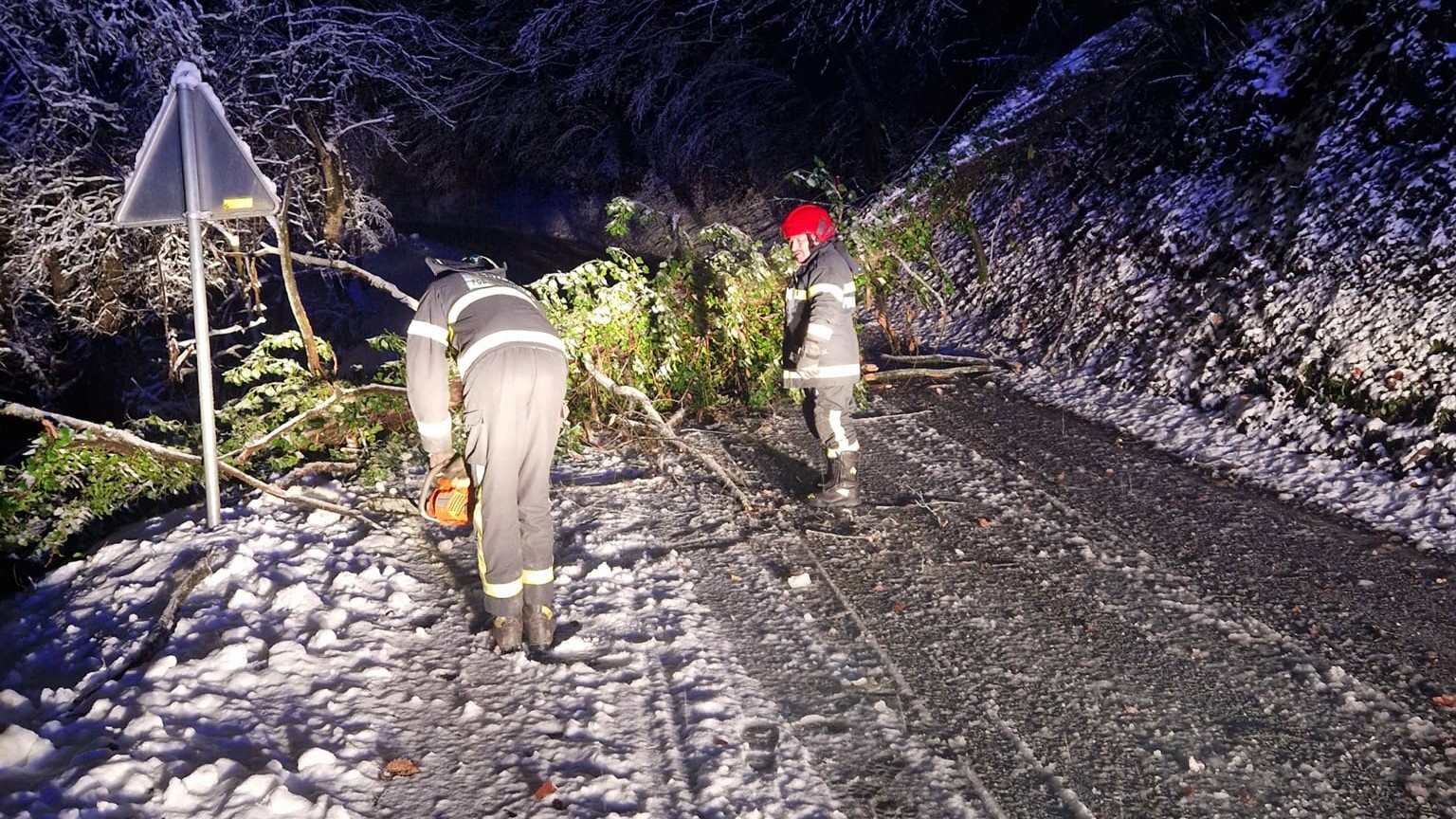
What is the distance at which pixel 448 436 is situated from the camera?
4.66 m

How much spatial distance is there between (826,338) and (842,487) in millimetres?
935

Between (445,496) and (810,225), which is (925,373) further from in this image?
(445,496)

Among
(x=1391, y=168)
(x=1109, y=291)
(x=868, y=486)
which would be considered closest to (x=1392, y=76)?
(x=1391, y=168)

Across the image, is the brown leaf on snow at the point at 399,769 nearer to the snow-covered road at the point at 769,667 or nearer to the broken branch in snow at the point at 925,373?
the snow-covered road at the point at 769,667

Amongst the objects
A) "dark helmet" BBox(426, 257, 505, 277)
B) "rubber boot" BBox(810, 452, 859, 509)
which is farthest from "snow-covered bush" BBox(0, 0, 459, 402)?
"rubber boot" BBox(810, 452, 859, 509)

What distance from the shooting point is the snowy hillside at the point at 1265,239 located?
7.18 meters

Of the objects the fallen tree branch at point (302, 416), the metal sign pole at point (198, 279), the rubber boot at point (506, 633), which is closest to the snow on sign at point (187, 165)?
the metal sign pole at point (198, 279)

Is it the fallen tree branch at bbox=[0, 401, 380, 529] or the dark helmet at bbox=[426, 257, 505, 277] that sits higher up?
the dark helmet at bbox=[426, 257, 505, 277]

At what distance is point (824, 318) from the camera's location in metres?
6.22

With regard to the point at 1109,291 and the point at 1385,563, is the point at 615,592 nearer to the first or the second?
the point at 1385,563

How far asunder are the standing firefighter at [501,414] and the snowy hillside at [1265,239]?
5.26 meters

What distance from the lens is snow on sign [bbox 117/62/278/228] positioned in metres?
4.77

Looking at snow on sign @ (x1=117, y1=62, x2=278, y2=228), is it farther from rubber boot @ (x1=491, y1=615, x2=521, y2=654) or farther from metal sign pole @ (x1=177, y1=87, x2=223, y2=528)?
rubber boot @ (x1=491, y1=615, x2=521, y2=654)

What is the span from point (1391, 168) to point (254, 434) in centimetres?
912
